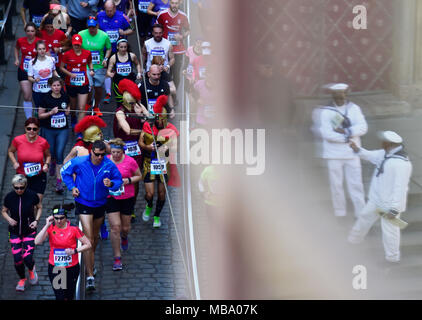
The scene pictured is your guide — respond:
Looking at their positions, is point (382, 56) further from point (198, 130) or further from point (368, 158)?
point (198, 130)

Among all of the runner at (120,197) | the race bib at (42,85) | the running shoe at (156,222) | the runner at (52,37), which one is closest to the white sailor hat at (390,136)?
the runner at (120,197)

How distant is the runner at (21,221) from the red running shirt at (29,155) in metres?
0.59

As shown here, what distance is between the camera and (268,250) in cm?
416

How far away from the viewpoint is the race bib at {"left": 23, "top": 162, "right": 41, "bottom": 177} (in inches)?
315

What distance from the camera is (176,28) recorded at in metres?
10.3

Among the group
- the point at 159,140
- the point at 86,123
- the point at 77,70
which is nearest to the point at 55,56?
the point at 77,70

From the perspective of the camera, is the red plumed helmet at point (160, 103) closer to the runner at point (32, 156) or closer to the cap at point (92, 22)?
the runner at point (32, 156)

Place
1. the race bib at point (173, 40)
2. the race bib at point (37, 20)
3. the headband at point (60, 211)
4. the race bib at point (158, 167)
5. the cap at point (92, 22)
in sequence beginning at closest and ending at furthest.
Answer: the headband at point (60, 211) → the race bib at point (158, 167) → the cap at point (92, 22) → the race bib at point (173, 40) → the race bib at point (37, 20)

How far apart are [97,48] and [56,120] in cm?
160

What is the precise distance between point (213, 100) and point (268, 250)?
78 centimetres

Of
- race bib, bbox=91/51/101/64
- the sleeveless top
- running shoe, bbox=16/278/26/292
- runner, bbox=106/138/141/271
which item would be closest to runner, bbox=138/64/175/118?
the sleeveless top

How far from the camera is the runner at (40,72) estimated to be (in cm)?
905

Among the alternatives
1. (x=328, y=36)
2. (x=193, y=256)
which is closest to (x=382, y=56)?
(x=328, y=36)

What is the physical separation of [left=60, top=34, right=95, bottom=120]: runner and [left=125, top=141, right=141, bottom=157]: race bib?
1.58 m
